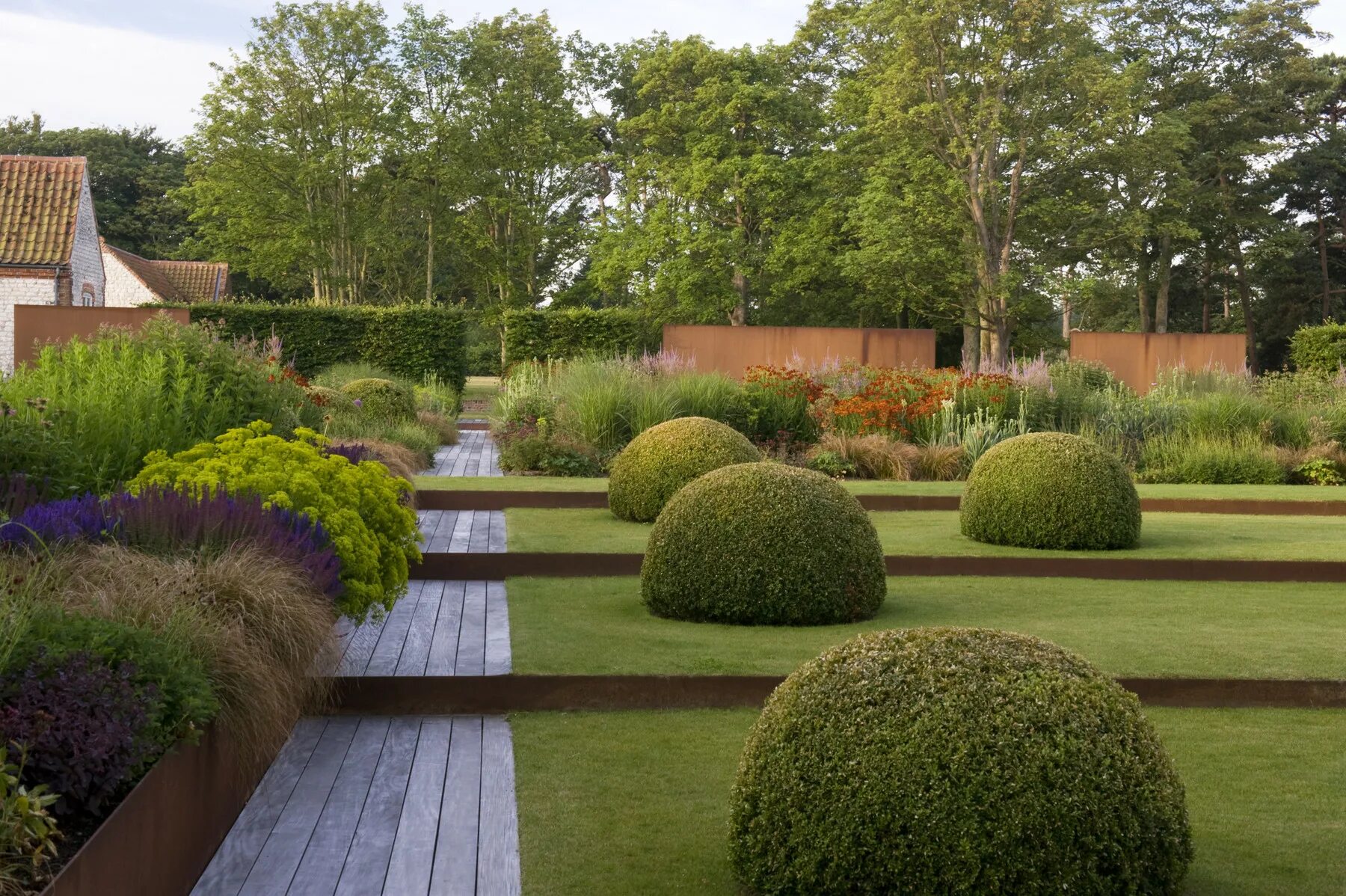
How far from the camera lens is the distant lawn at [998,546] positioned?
357 inches

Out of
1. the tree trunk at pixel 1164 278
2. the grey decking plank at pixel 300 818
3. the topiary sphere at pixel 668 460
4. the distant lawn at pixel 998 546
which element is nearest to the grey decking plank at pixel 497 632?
the grey decking plank at pixel 300 818

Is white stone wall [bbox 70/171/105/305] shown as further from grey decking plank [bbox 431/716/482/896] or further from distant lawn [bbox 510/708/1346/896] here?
distant lawn [bbox 510/708/1346/896]

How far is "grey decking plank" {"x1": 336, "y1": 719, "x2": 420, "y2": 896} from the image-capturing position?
3504 millimetres

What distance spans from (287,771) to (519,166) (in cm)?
3547

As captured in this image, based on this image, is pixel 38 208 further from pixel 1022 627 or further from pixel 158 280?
pixel 1022 627

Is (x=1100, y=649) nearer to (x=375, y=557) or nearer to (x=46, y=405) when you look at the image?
(x=375, y=557)

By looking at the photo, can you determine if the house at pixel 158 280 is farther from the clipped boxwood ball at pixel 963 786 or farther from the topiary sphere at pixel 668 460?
the clipped boxwood ball at pixel 963 786

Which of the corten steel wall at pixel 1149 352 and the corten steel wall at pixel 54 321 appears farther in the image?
the corten steel wall at pixel 1149 352

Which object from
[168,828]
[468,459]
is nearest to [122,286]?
[468,459]

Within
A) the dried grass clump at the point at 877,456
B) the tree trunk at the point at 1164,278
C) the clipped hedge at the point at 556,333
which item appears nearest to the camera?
the dried grass clump at the point at 877,456

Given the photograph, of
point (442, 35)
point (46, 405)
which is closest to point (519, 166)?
point (442, 35)

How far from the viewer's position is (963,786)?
2994 mm

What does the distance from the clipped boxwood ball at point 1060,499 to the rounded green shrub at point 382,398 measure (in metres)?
10.1

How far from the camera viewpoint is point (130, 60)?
1156cm
